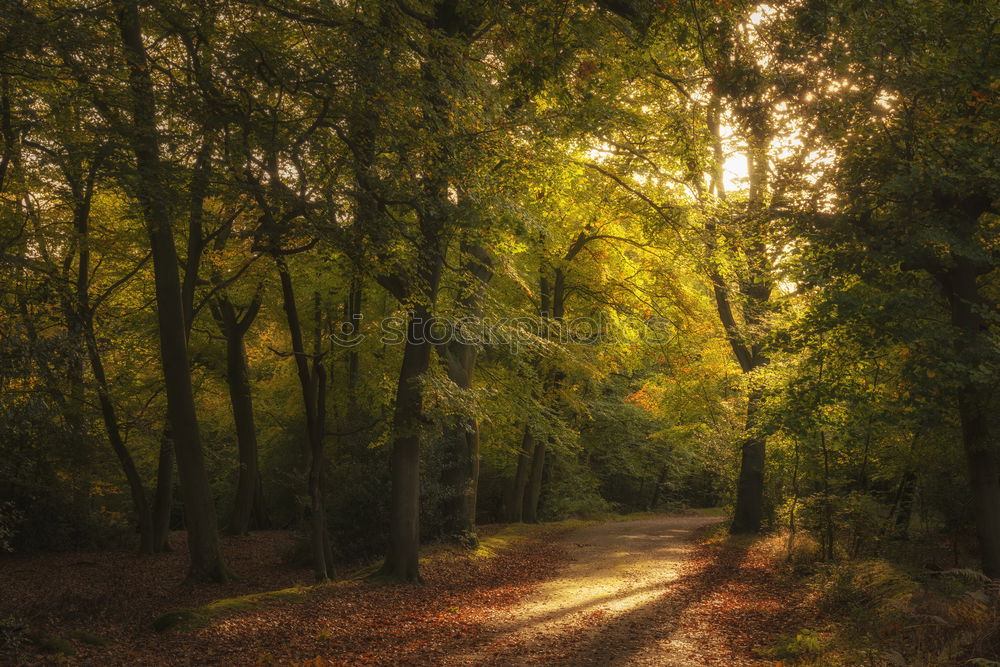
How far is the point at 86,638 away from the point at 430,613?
448 centimetres

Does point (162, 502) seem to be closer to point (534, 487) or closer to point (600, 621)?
point (534, 487)

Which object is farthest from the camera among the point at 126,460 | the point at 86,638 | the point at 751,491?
the point at 751,491

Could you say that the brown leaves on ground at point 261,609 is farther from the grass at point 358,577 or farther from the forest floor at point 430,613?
the grass at point 358,577

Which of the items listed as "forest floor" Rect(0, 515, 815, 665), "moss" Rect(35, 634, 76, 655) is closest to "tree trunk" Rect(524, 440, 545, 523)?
"forest floor" Rect(0, 515, 815, 665)

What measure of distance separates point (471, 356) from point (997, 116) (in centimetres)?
1148

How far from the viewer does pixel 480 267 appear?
16359 millimetres

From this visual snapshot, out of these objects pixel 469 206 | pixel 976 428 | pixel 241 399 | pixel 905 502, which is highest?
pixel 469 206

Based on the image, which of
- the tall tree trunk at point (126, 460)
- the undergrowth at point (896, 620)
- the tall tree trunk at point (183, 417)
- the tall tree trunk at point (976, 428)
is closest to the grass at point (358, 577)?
the tall tree trunk at point (183, 417)

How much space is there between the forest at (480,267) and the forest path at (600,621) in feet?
0.29

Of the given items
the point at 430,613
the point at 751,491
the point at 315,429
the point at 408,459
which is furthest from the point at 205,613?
the point at 751,491

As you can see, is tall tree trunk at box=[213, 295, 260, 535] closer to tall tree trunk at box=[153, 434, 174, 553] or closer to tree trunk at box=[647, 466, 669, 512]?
tall tree trunk at box=[153, 434, 174, 553]

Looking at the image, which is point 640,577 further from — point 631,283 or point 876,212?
point 631,283

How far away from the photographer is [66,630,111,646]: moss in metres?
7.67

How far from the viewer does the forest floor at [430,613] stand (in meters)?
7.75
